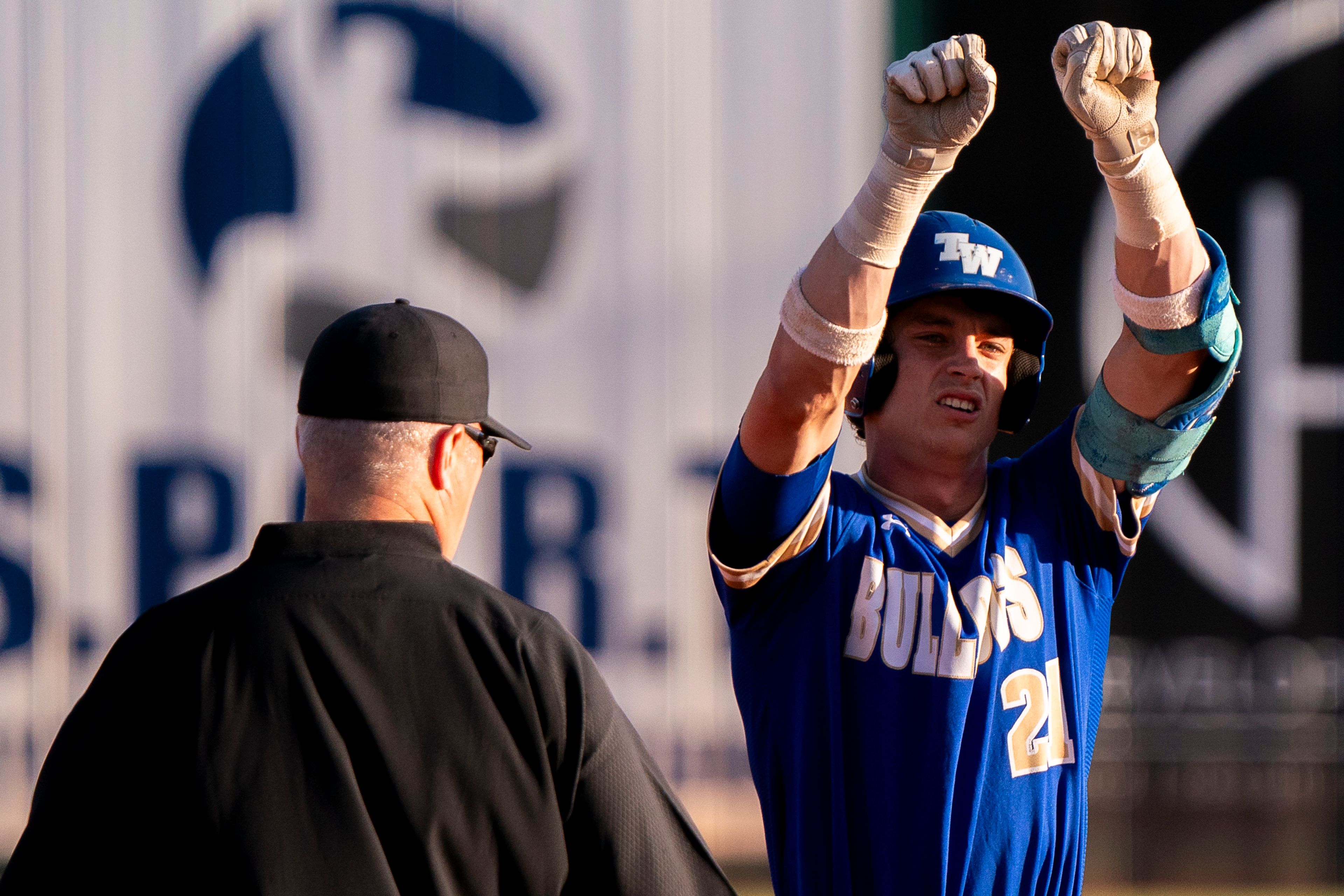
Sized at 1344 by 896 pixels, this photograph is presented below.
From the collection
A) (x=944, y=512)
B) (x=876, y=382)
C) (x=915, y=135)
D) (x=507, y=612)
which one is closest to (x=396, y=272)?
(x=876, y=382)

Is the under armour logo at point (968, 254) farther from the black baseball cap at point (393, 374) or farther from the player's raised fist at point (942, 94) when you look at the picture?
the black baseball cap at point (393, 374)

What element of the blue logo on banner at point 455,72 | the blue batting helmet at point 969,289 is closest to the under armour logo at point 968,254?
the blue batting helmet at point 969,289

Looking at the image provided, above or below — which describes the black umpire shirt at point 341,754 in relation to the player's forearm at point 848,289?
below

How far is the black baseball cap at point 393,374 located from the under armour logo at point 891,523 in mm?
634

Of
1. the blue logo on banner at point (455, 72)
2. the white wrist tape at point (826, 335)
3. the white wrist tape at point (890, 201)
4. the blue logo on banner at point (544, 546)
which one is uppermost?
the blue logo on banner at point (455, 72)

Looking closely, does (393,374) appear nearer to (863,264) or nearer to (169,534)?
(863,264)

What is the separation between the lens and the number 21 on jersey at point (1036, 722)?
68.3 inches

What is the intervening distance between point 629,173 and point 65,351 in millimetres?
1826

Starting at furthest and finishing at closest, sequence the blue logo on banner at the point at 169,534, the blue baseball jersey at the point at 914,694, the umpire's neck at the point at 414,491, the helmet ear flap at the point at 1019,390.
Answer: the blue logo on banner at the point at 169,534 → the helmet ear flap at the point at 1019,390 → the blue baseball jersey at the point at 914,694 → the umpire's neck at the point at 414,491

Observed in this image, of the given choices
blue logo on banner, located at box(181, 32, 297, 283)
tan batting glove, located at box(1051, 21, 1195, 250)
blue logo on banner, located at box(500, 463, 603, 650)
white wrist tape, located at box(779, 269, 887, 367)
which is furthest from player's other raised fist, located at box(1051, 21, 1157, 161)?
blue logo on banner, located at box(181, 32, 297, 283)

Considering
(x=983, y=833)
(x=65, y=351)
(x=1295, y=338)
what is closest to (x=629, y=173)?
(x=65, y=351)

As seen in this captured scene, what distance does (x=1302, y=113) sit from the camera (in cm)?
417

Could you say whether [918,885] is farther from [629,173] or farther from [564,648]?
[629,173]

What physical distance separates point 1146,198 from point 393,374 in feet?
3.22
